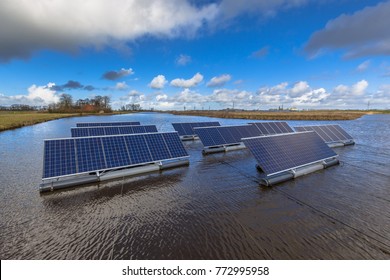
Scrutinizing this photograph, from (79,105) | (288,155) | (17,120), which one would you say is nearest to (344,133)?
(288,155)

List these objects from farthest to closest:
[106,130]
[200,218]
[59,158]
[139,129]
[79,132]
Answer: [139,129], [106,130], [79,132], [59,158], [200,218]

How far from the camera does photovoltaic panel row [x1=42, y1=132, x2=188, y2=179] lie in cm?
1090

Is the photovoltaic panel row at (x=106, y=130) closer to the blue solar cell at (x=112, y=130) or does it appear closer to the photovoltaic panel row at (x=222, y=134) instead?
the blue solar cell at (x=112, y=130)

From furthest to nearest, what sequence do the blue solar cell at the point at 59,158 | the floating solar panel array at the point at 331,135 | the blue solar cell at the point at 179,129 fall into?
the blue solar cell at the point at 179,129
the floating solar panel array at the point at 331,135
the blue solar cell at the point at 59,158

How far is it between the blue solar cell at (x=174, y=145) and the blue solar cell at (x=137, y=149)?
193 centimetres

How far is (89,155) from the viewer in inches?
472

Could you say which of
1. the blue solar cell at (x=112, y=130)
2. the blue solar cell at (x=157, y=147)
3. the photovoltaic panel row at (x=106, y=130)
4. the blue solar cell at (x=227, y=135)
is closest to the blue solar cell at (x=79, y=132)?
the photovoltaic panel row at (x=106, y=130)

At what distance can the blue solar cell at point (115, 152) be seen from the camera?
12.5 metres

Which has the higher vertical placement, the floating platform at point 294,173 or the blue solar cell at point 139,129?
the blue solar cell at point 139,129

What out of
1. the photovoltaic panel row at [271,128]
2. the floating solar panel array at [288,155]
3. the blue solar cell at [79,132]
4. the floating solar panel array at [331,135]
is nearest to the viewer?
the floating solar panel array at [288,155]

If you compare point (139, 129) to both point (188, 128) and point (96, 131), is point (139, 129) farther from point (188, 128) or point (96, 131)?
point (188, 128)

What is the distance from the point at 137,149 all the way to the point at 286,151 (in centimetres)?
1077

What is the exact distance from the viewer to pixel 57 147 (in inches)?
454
